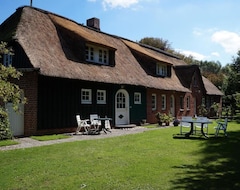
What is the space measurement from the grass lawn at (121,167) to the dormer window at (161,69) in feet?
47.1

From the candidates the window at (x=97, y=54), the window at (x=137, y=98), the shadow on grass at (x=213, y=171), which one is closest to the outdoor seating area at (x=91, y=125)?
the window at (x=97, y=54)

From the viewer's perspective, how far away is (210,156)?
30.0 ft

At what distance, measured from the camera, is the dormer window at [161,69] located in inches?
976

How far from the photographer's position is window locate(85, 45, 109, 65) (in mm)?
17891

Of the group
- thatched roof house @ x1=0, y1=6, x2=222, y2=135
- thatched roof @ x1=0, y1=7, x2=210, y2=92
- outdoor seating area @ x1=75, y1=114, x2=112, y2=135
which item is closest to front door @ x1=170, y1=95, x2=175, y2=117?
thatched roof house @ x1=0, y1=6, x2=222, y2=135

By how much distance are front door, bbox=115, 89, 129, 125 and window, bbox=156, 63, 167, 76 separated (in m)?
6.25

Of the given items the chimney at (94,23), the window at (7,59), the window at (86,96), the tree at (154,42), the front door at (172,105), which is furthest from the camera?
the tree at (154,42)

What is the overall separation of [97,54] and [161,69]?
885 centimetres

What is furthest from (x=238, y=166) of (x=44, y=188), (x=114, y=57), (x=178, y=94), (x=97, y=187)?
(x=178, y=94)

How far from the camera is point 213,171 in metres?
7.16

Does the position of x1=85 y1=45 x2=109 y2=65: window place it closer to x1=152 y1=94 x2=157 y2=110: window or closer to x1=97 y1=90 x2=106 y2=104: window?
x1=97 y1=90 x2=106 y2=104: window

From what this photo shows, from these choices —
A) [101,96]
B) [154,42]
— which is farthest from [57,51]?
[154,42]

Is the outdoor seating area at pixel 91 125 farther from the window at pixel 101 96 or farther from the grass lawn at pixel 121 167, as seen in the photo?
the grass lawn at pixel 121 167

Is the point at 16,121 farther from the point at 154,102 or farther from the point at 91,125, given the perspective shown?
the point at 154,102
